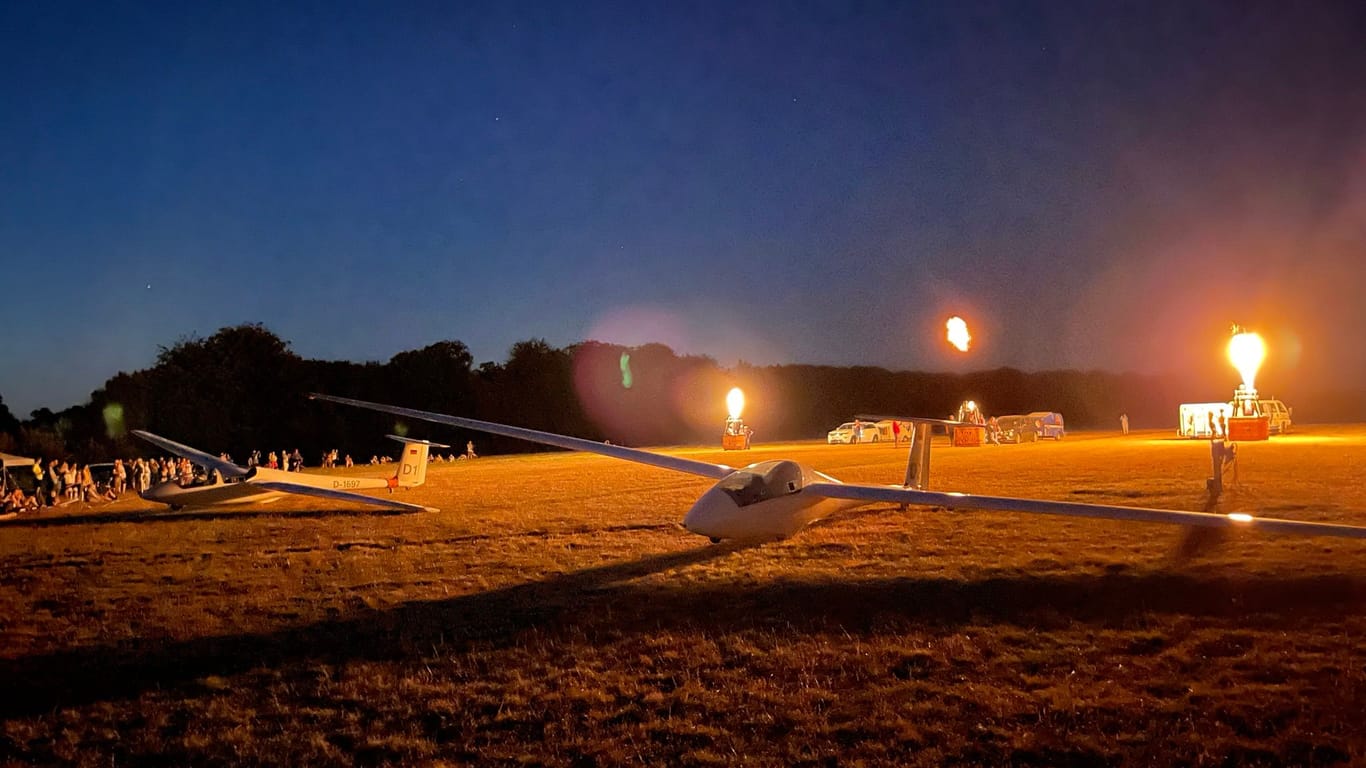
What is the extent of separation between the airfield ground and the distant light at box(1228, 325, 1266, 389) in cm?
3026

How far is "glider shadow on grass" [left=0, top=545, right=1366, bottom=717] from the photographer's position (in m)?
8.23

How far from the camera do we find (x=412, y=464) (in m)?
28.3

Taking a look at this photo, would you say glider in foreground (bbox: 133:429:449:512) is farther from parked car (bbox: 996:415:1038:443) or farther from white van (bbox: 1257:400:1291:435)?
white van (bbox: 1257:400:1291:435)

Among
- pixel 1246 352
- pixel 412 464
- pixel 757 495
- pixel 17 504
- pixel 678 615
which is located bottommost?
pixel 17 504

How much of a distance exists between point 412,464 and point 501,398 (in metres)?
59.0

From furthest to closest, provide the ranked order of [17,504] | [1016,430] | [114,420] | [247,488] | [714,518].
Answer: [114,420] < [1016,430] < [17,504] < [247,488] < [714,518]

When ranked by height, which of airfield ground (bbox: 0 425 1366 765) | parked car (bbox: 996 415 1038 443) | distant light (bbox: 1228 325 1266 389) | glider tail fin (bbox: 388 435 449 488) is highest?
distant light (bbox: 1228 325 1266 389)

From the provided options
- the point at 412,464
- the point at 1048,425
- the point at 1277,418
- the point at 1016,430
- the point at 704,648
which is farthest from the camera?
Answer: the point at 1048,425

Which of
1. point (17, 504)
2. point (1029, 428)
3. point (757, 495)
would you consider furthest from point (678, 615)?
point (1029, 428)

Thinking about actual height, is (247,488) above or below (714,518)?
below

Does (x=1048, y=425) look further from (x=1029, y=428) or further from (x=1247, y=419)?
(x=1247, y=419)

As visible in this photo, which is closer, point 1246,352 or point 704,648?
point 704,648

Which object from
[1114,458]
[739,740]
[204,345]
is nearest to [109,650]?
[739,740]

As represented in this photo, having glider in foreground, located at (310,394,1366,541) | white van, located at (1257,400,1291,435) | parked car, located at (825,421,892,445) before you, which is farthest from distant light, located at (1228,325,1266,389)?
glider in foreground, located at (310,394,1366,541)
